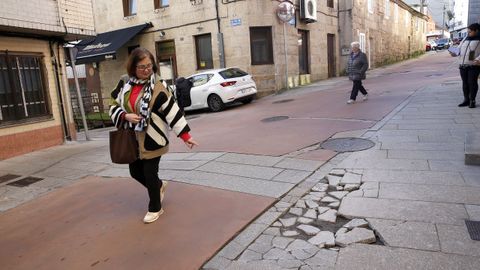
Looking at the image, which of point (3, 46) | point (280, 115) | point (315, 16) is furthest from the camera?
point (315, 16)

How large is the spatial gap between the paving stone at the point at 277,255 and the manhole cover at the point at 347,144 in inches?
123

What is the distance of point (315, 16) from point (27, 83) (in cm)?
1398

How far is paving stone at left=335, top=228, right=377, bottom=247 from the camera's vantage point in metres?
3.19

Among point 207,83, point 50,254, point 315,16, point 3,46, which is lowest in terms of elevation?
point 50,254

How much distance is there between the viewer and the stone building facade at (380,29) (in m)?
22.5

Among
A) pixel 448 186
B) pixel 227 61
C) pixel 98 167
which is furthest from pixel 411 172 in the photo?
pixel 227 61

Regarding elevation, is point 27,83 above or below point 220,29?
below

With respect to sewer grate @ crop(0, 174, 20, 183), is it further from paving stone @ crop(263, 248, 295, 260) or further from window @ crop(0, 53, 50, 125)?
paving stone @ crop(263, 248, 295, 260)

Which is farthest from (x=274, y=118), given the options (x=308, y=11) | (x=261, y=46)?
(x=308, y=11)

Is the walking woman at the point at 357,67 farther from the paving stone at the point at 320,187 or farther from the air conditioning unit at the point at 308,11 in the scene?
the air conditioning unit at the point at 308,11

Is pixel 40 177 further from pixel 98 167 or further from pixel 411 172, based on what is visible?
pixel 411 172

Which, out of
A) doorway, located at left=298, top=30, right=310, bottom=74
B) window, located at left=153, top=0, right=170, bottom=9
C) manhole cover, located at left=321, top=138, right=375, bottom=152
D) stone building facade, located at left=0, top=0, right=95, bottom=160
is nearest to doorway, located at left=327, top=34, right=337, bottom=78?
doorway, located at left=298, top=30, right=310, bottom=74

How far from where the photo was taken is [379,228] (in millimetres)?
3338

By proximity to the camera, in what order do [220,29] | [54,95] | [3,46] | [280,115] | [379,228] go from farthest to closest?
[220,29], [280,115], [54,95], [3,46], [379,228]
